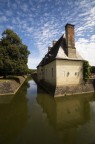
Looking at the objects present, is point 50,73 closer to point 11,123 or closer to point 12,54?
point 12,54

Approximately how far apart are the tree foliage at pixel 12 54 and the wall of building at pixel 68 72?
8.05 meters

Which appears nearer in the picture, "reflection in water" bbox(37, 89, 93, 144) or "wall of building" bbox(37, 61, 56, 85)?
"reflection in water" bbox(37, 89, 93, 144)

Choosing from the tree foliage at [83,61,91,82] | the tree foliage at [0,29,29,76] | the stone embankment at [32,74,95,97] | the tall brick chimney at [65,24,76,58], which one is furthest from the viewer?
the tree foliage at [0,29,29,76]

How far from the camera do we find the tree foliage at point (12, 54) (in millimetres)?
21181

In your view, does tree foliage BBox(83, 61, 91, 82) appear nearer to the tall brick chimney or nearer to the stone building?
the stone building

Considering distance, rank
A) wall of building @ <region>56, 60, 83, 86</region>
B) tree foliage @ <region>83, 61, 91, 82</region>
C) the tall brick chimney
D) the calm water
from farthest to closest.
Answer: tree foliage @ <region>83, 61, 91, 82</region> → the tall brick chimney → wall of building @ <region>56, 60, 83, 86</region> → the calm water

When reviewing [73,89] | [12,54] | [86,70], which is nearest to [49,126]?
[73,89]

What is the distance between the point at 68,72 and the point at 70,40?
15.9 feet

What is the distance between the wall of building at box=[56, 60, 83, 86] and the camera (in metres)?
17.3

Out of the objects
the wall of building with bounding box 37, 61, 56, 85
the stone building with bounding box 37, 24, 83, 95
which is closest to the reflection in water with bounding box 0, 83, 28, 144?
the stone building with bounding box 37, 24, 83, 95

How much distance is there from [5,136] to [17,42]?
65.7ft

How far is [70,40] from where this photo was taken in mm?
18297

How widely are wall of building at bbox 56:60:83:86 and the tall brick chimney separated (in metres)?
1.23

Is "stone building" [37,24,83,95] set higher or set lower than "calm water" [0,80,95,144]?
higher
